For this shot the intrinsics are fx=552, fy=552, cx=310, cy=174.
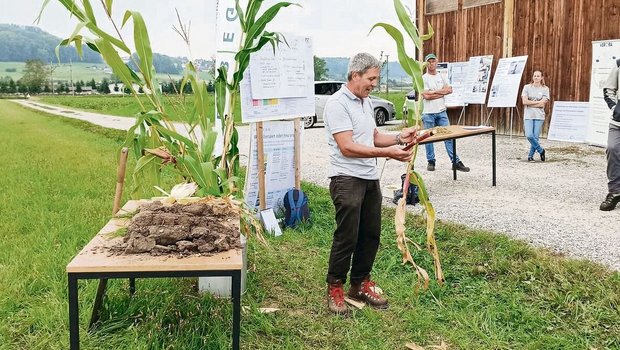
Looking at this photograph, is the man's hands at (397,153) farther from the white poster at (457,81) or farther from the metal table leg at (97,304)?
the white poster at (457,81)

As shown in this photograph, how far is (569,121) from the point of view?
37.4 feet

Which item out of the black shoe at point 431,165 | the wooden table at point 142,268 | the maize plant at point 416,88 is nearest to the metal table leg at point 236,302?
the wooden table at point 142,268

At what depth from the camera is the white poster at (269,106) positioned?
5449 millimetres

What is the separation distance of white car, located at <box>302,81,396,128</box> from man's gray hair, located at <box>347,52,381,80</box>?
1367 cm

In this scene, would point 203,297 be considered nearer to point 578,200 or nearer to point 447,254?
point 447,254

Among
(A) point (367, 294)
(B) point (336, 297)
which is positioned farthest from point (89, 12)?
(A) point (367, 294)

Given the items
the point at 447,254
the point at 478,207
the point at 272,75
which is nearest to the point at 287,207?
the point at 272,75

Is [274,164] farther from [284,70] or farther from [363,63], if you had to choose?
[363,63]

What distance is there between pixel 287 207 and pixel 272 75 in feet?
4.52

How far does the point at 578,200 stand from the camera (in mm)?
6660

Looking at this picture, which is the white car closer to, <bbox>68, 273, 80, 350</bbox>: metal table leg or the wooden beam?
the wooden beam

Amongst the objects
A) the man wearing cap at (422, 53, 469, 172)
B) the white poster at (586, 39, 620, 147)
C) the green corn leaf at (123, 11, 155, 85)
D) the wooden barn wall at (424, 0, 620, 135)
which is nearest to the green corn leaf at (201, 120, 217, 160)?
the green corn leaf at (123, 11, 155, 85)

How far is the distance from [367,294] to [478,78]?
35.7ft

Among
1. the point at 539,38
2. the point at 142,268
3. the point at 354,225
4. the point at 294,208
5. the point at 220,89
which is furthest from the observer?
the point at 539,38
